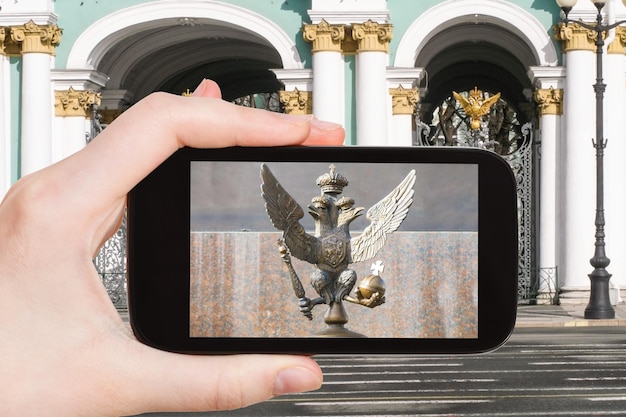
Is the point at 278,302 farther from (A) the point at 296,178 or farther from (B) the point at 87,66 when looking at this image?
(B) the point at 87,66

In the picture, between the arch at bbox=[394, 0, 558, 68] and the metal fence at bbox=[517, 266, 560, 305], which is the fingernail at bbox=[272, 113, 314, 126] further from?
the metal fence at bbox=[517, 266, 560, 305]

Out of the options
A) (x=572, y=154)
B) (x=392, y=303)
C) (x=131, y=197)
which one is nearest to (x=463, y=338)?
(x=392, y=303)

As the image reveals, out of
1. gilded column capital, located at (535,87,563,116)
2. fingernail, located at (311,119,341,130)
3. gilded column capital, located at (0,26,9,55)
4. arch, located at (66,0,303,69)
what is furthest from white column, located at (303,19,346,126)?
→ fingernail, located at (311,119,341,130)

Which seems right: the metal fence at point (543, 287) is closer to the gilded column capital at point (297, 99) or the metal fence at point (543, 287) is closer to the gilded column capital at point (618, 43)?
the gilded column capital at point (618, 43)

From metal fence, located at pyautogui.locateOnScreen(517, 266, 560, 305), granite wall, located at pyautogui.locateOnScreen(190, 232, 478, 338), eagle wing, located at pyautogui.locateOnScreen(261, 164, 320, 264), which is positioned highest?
eagle wing, located at pyautogui.locateOnScreen(261, 164, 320, 264)

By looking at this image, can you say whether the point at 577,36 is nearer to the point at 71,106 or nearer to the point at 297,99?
the point at 297,99

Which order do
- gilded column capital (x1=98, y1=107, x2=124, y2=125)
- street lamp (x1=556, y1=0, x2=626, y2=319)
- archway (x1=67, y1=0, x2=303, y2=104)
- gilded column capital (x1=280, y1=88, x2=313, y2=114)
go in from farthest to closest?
gilded column capital (x1=98, y1=107, x2=124, y2=125)
archway (x1=67, y1=0, x2=303, y2=104)
gilded column capital (x1=280, y1=88, x2=313, y2=114)
street lamp (x1=556, y1=0, x2=626, y2=319)
